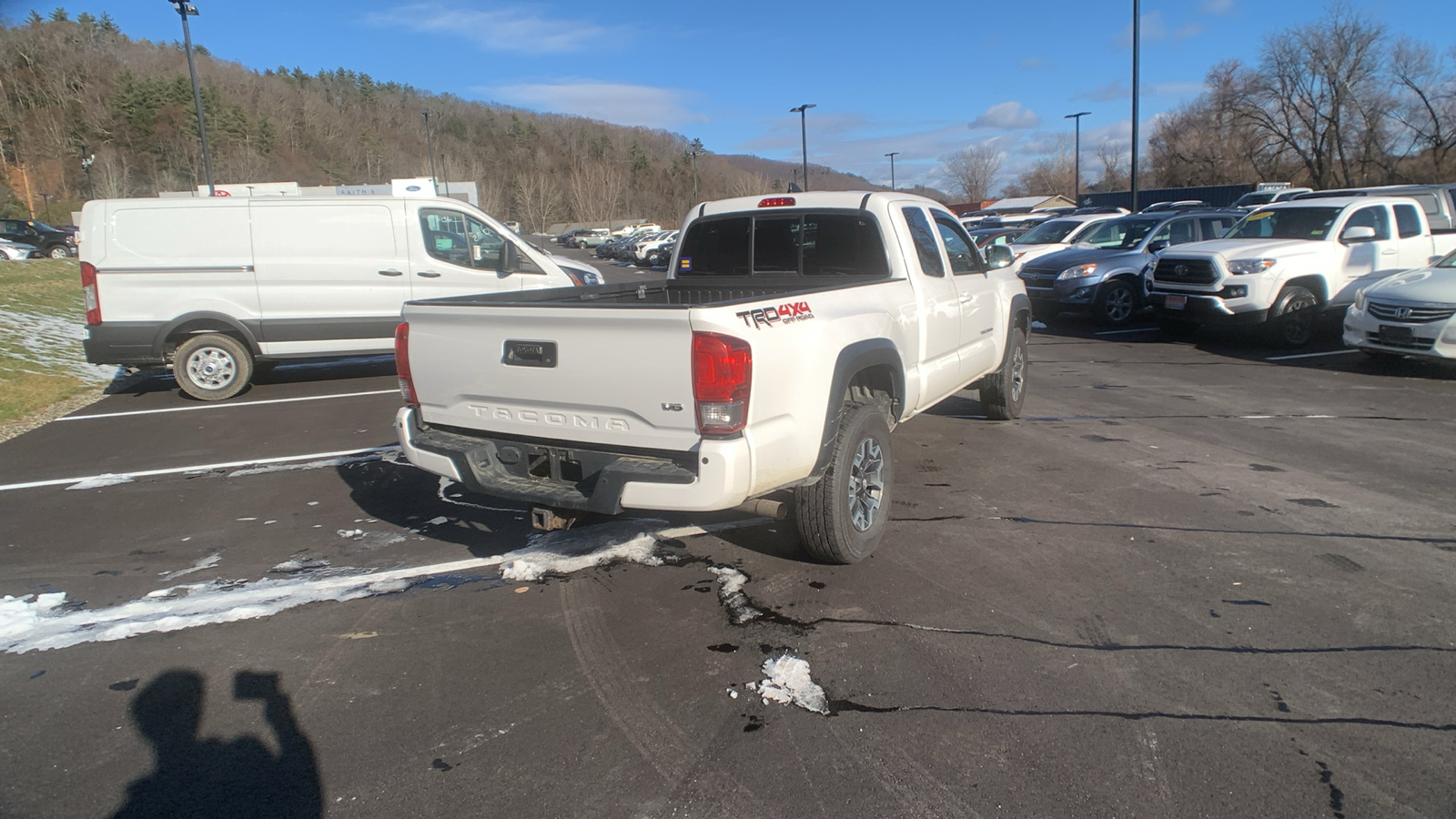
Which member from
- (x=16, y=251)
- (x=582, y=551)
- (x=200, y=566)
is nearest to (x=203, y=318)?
(x=200, y=566)

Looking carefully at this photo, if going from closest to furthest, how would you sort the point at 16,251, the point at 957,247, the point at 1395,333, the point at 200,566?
the point at 200,566
the point at 957,247
the point at 1395,333
the point at 16,251

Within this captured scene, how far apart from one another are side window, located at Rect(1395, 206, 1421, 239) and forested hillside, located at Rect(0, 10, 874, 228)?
150 feet

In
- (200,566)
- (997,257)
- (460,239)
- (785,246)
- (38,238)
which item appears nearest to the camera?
(200,566)

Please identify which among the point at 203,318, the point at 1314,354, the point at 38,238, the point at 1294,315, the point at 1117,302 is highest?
the point at 38,238

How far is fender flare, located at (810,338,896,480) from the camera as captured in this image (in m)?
4.03

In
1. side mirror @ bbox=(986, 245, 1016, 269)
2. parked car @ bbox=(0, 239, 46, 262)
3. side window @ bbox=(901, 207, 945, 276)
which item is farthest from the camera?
parked car @ bbox=(0, 239, 46, 262)

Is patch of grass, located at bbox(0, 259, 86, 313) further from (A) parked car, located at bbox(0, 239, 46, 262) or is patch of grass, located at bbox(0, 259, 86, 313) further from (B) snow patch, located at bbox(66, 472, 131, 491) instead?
(A) parked car, located at bbox(0, 239, 46, 262)

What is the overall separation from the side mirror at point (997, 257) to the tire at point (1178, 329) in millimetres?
6226

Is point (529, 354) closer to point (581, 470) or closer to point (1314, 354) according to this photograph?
point (581, 470)

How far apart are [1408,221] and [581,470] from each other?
1310 centimetres

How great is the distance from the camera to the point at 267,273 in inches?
370

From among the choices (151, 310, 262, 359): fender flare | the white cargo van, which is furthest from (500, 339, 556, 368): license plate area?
(151, 310, 262, 359): fender flare

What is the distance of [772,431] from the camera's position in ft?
12.1

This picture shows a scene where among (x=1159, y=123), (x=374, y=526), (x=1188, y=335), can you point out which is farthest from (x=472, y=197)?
(x=1159, y=123)
